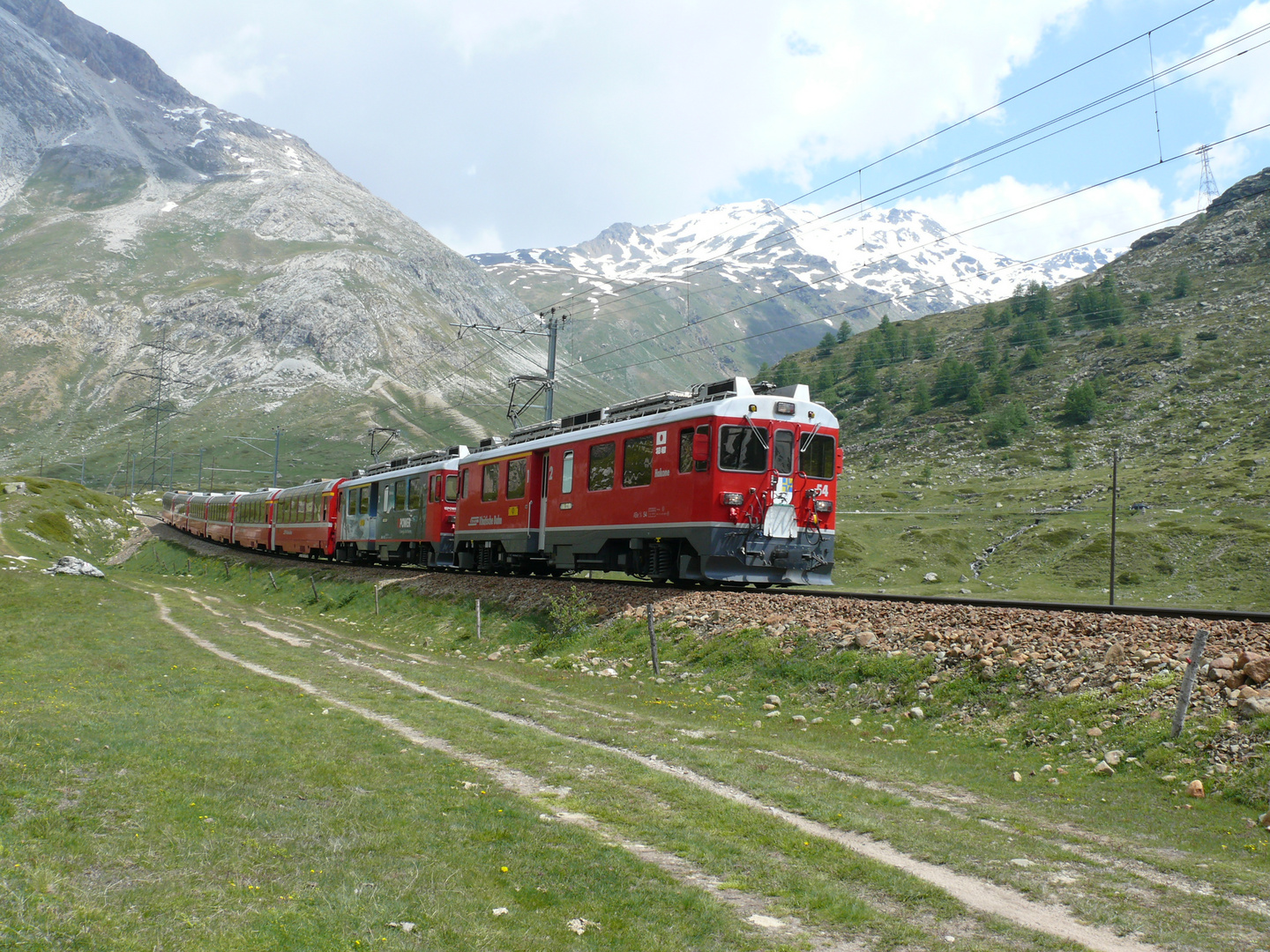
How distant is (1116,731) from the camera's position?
11.8m

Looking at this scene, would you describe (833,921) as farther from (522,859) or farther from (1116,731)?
(1116,731)

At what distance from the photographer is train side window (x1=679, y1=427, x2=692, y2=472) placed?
71.9 ft

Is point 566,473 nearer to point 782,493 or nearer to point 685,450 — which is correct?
point 685,450

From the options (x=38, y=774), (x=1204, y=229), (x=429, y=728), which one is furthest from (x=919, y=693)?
(x=1204, y=229)

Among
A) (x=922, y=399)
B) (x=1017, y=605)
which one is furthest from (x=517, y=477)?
(x=922, y=399)

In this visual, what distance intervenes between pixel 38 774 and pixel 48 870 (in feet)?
10.2

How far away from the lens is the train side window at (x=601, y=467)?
81.7 feet

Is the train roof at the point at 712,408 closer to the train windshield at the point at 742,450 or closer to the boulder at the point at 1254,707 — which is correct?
the train windshield at the point at 742,450

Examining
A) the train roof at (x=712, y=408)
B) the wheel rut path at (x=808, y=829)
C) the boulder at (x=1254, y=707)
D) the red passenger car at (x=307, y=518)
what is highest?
the train roof at (x=712, y=408)

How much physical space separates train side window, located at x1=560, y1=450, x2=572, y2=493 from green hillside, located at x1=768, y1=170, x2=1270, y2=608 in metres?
31.1

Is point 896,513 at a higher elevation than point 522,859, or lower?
higher

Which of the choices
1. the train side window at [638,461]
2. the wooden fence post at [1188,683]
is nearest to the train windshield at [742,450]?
the train side window at [638,461]

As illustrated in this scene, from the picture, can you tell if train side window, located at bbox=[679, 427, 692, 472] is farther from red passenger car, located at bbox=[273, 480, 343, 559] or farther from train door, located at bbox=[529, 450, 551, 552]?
red passenger car, located at bbox=[273, 480, 343, 559]

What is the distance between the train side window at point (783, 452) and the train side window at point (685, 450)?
199 cm
